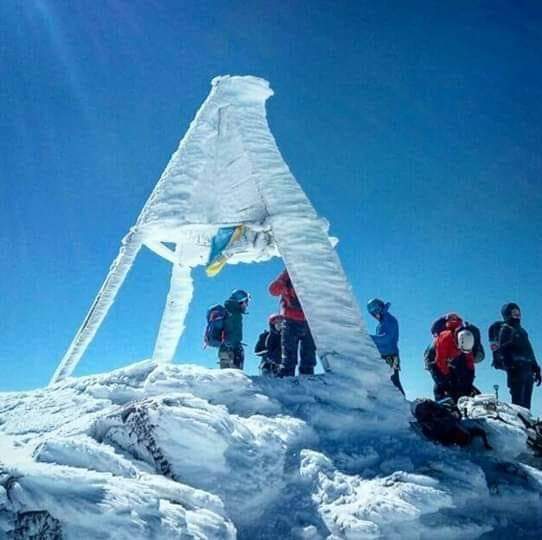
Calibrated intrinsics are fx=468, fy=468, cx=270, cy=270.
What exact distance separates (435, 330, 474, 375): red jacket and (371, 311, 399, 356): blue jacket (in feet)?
2.89

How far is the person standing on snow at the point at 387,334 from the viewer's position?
8016 mm

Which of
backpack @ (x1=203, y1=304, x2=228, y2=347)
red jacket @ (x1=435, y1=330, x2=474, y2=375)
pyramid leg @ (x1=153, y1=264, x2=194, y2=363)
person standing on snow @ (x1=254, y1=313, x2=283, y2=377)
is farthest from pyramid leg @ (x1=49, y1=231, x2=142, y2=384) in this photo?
red jacket @ (x1=435, y1=330, x2=474, y2=375)

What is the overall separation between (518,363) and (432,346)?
5.14 ft

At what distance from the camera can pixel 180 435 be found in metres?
3.71

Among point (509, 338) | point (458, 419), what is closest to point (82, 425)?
point (458, 419)

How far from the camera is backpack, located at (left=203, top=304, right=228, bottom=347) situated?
29.3ft

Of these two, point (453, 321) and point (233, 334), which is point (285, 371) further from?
point (453, 321)

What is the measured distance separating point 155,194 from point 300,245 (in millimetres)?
2816

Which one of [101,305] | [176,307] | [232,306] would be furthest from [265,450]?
[176,307]

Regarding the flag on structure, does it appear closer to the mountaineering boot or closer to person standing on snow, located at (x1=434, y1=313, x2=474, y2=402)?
the mountaineering boot

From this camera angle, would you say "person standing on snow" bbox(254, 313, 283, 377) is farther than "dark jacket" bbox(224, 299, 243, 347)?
No

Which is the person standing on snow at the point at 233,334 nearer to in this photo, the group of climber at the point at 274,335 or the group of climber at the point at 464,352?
the group of climber at the point at 274,335

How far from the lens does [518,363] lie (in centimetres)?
777

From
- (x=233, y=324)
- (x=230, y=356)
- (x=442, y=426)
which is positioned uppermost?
(x=233, y=324)
